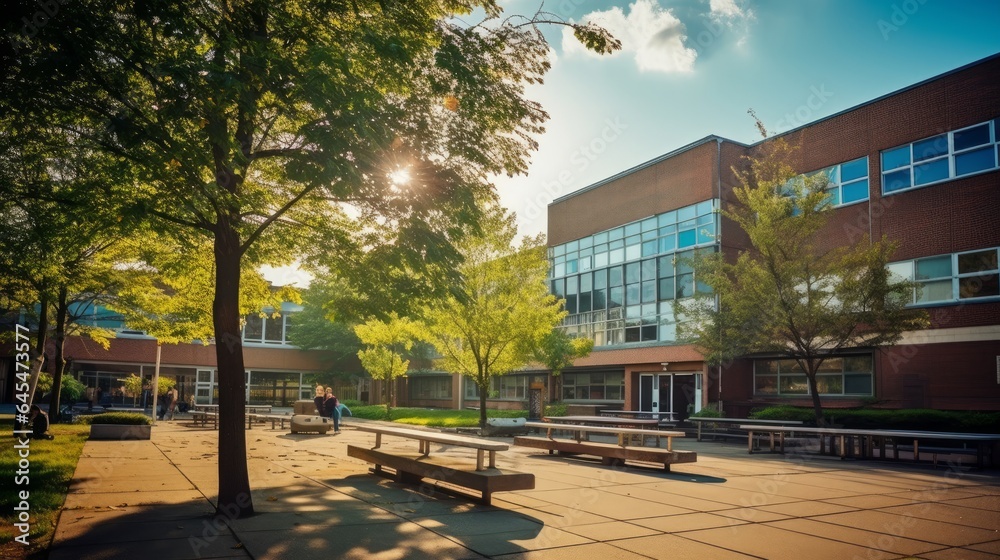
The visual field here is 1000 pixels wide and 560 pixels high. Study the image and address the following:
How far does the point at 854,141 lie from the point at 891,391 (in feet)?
33.7

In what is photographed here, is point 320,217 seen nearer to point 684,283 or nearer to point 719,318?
point 719,318

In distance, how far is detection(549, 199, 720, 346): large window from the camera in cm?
3500

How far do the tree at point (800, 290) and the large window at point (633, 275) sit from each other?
7.99 meters

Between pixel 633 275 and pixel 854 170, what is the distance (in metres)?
12.7

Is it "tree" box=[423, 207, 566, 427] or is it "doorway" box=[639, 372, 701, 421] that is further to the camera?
"doorway" box=[639, 372, 701, 421]

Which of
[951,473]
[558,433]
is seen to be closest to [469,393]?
[558,433]

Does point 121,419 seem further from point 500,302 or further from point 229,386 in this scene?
point 229,386

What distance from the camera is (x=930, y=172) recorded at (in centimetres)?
2628

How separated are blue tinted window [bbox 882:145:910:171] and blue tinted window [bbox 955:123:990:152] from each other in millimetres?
1875

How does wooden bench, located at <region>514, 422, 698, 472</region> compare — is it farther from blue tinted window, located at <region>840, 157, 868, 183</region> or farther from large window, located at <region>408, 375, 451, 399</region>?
large window, located at <region>408, 375, 451, 399</region>

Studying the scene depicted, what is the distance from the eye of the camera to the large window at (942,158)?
2455cm

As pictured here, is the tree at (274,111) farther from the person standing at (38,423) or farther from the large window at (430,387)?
→ the large window at (430,387)

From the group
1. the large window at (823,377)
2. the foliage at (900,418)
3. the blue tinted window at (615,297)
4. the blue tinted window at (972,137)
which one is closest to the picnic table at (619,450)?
the foliage at (900,418)

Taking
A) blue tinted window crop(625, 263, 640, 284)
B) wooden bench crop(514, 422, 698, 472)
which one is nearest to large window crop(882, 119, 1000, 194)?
blue tinted window crop(625, 263, 640, 284)
